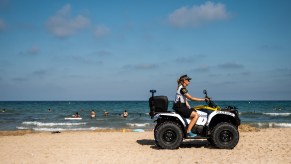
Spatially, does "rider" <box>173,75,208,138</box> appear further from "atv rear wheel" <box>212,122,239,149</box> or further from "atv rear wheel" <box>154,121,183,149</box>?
"atv rear wheel" <box>212,122,239,149</box>

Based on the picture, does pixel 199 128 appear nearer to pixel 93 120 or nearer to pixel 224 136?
pixel 224 136

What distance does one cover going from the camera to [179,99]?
10062 mm

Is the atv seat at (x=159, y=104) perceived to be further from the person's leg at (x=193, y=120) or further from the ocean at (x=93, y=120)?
the ocean at (x=93, y=120)

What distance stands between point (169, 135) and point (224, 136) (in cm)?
172

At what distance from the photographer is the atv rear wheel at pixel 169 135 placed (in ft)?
33.3

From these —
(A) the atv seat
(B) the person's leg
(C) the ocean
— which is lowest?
(C) the ocean

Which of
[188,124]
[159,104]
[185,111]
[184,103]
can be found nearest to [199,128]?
[188,124]

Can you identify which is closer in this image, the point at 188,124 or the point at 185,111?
the point at 185,111

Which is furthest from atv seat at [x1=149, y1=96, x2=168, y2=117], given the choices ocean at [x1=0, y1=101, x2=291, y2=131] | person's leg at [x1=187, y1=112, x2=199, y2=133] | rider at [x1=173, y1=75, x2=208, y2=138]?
ocean at [x1=0, y1=101, x2=291, y2=131]

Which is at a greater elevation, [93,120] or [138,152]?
[138,152]

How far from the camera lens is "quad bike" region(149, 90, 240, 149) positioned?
1018cm

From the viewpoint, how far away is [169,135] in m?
10.3

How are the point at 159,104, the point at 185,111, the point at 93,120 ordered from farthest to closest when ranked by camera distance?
the point at 93,120 < the point at 159,104 < the point at 185,111

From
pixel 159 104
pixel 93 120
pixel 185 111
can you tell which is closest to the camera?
pixel 185 111
